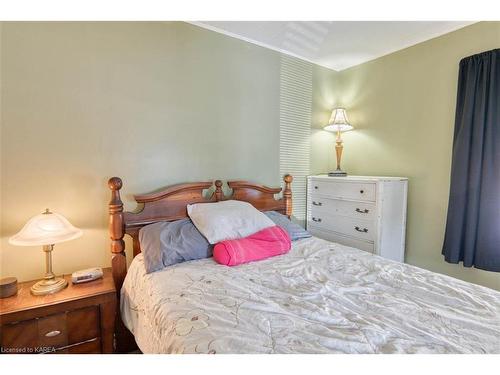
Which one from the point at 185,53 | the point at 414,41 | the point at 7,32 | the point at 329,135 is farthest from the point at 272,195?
the point at 7,32

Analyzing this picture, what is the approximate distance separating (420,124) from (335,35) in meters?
1.08

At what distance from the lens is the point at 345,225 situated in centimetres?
246

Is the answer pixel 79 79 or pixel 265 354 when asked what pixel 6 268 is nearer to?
pixel 79 79

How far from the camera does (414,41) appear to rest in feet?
7.63

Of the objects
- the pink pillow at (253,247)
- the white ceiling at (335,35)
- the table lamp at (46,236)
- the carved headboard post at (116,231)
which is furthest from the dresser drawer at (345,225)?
the table lamp at (46,236)

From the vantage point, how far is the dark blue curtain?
73.5 inches

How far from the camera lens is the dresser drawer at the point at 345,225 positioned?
227 centimetres

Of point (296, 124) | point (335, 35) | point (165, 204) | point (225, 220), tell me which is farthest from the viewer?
point (296, 124)

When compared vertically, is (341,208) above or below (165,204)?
below

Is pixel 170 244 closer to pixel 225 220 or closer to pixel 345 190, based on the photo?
pixel 225 220

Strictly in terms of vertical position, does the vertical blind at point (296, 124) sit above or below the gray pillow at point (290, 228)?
above

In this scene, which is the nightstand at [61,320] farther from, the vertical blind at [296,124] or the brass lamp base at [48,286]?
the vertical blind at [296,124]

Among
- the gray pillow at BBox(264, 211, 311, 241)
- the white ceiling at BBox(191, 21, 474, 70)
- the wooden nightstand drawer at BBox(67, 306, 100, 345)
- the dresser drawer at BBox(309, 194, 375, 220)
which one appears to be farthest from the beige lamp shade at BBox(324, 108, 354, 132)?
the wooden nightstand drawer at BBox(67, 306, 100, 345)

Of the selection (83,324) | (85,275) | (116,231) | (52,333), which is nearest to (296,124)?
(116,231)
